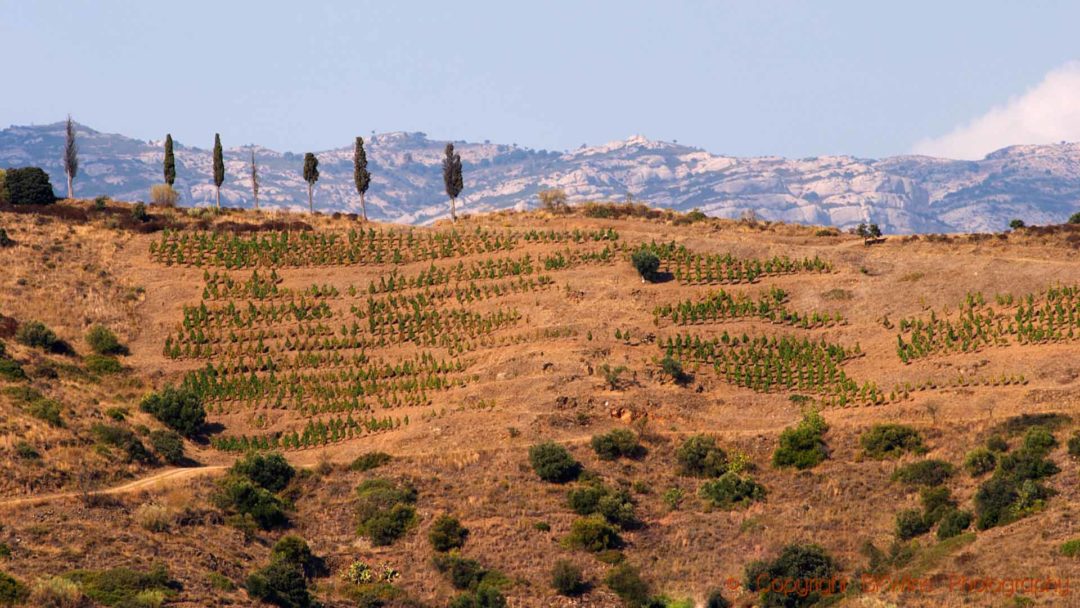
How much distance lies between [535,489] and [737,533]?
9.27m

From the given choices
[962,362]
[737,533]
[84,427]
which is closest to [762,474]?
[737,533]

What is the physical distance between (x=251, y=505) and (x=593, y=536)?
14.4m

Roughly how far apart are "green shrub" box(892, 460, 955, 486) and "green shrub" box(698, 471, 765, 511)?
5800 mm

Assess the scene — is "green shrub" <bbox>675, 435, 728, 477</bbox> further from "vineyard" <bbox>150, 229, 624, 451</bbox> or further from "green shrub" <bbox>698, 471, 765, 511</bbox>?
"vineyard" <bbox>150, 229, 624, 451</bbox>

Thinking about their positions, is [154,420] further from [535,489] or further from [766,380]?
[766,380]

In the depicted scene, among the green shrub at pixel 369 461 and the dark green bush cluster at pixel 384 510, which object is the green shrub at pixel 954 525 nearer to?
the dark green bush cluster at pixel 384 510

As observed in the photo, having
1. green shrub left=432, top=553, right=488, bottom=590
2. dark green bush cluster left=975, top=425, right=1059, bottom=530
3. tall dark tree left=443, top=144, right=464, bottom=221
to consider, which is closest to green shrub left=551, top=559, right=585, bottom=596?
green shrub left=432, top=553, right=488, bottom=590

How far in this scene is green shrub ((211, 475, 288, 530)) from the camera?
181 ft

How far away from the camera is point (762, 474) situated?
59156 millimetres

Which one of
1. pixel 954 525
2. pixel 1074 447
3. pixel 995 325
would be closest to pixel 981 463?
pixel 1074 447

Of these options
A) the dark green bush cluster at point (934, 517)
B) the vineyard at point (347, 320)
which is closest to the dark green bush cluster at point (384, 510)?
the vineyard at point (347, 320)

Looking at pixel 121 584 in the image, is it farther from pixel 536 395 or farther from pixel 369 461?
pixel 536 395

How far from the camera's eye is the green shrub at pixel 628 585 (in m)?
48.6

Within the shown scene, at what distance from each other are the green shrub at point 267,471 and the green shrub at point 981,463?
29222 mm
